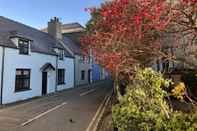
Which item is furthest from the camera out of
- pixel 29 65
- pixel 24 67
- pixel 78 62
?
pixel 78 62

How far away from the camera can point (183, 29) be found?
7059 mm

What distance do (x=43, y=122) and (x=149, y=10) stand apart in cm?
910

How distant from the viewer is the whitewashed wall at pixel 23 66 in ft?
65.3

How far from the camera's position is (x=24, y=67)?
22375 millimetres

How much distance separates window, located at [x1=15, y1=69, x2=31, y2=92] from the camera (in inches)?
843

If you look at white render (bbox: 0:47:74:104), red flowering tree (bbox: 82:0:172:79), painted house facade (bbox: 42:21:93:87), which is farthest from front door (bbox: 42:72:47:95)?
red flowering tree (bbox: 82:0:172:79)

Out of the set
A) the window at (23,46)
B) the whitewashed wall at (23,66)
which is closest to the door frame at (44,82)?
the whitewashed wall at (23,66)

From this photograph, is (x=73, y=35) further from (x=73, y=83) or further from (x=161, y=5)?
(x=161, y=5)

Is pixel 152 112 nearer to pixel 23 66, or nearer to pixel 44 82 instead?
pixel 23 66

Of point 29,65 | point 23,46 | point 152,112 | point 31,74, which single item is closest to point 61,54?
point 31,74

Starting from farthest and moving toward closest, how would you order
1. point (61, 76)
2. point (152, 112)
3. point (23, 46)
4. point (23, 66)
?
1. point (61, 76)
2. point (23, 46)
3. point (23, 66)
4. point (152, 112)

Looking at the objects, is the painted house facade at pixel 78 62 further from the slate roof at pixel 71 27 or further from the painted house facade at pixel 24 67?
the slate roof at pixel 71 27

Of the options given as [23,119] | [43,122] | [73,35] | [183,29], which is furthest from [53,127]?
[73,35]

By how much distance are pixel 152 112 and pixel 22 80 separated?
58.4 ft
